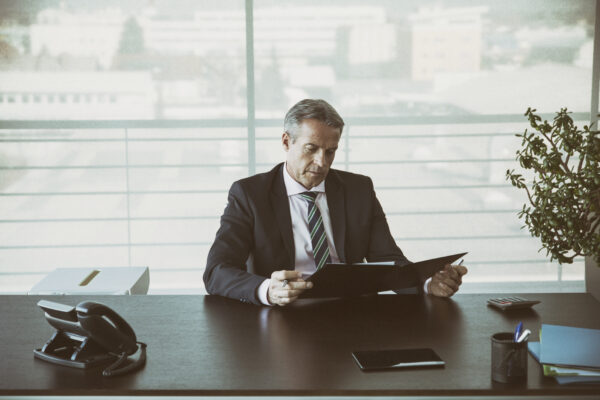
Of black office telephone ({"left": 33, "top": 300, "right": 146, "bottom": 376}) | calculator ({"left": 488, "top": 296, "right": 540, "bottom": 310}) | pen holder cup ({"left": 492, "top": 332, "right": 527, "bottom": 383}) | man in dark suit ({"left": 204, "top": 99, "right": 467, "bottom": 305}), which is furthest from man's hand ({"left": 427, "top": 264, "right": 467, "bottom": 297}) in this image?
black office telephone ({"left": 33, "top": 300, "right": 146, "bottom": 376})

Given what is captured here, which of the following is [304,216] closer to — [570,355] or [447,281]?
[447,281]

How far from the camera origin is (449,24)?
3684mm

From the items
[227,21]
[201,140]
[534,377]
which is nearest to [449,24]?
[227,21]

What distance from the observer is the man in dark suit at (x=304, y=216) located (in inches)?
82.8

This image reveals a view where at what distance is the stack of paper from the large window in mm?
2361

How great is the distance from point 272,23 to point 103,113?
1.08 m

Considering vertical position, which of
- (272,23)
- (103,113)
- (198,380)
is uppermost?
(272,23)

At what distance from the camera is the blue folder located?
1.27 m

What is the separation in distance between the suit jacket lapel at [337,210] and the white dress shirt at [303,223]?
2 cm

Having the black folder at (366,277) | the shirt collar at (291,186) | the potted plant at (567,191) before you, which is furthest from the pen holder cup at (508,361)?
the shirt collar at (291,186)

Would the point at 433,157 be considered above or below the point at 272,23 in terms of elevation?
below

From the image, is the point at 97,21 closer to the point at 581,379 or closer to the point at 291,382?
the point at 291,382

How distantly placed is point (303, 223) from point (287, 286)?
565mm

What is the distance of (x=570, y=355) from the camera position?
4.22 ft
